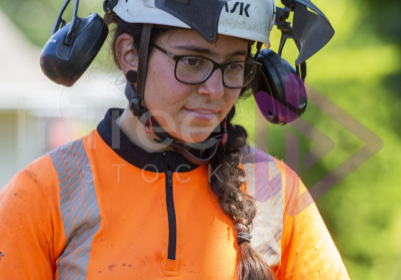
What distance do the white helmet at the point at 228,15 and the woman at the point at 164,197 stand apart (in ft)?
0.13

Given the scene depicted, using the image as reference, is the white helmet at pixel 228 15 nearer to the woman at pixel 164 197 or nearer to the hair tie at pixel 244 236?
the woman at pixel 164 197

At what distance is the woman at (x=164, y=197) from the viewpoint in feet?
4.37

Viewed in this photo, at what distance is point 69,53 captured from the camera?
1.48m

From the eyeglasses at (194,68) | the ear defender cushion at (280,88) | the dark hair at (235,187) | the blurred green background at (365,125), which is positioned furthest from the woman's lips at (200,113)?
the blurred green background at (365,125)

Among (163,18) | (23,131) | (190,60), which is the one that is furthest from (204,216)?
(23,131)

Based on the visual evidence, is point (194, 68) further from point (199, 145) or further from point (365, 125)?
point (365, 125)

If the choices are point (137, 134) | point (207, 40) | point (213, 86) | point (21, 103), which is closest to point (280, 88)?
point (213, 86)

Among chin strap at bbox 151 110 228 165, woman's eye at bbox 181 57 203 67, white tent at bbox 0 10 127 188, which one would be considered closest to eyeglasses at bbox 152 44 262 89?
woman's eye at bbox 181 57 203 67

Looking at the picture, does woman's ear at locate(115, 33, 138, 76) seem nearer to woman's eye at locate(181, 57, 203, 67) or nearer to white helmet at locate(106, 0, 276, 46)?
white helmet at locate(106, 0, 276, 46)

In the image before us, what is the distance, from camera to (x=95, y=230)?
4.49 feet

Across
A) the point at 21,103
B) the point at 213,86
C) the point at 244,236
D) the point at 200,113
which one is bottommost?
the point at 21,103

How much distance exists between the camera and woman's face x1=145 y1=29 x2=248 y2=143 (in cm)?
143

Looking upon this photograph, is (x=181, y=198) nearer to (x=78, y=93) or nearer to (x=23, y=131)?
(x=78, y=93)

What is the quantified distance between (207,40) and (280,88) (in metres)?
0.51
